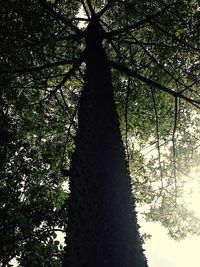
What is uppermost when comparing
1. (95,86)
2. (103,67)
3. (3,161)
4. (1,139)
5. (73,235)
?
(1,139)

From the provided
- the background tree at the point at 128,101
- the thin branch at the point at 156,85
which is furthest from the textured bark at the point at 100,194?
the background tree at the point at 128,101

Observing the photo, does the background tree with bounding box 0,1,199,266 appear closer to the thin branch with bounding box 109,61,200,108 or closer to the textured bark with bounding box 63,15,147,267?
the thin branch with bounding box 109,61,200,108

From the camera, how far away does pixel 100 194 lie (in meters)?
3.10

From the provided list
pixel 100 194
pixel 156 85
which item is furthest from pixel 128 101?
pixel 100 194

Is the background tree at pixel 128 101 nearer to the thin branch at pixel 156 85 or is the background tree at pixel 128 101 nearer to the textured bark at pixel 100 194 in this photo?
the thin branch at pixel 156 85

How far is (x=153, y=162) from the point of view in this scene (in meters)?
7.99

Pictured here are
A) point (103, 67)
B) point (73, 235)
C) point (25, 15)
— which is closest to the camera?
point (73, 235)

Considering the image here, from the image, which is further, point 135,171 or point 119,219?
point 135,171

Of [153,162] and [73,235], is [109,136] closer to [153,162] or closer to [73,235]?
[73,235]

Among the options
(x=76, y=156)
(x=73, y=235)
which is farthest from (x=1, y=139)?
(x=73, y=235)

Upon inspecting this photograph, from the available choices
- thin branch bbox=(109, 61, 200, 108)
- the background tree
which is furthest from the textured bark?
the background tree

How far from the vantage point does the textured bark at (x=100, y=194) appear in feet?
8.94

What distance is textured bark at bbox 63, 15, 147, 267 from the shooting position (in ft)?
8.94

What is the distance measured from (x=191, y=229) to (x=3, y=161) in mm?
5906
